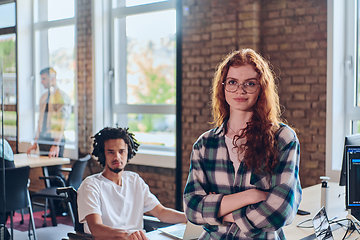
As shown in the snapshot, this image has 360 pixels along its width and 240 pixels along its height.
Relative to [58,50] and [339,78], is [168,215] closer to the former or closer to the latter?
[58,50]

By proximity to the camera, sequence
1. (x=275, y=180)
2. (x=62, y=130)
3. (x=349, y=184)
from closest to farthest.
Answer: (x=275, y=180) < (x=349, y=184) < (x=62, y=130)

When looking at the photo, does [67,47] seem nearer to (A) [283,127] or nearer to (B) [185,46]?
(B) [185,46]

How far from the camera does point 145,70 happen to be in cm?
403

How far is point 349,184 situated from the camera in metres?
2.06

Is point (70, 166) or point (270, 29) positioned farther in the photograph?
point (270, 29)

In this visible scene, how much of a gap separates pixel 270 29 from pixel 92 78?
5.90 ft

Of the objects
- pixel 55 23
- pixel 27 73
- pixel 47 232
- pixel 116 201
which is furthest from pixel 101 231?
pixel 55 23

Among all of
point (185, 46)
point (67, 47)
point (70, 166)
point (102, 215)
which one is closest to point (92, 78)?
point (67, 47)

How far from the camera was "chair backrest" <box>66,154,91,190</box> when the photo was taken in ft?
9.79

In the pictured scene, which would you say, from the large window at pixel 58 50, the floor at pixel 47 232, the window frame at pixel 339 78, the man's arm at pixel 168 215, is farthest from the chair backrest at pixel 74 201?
the window frame at pixel 339 78

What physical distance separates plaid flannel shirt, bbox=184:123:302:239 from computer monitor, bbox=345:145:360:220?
0.79m

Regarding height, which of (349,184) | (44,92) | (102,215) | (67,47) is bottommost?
(102,215)

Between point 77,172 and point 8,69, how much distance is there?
98 cm

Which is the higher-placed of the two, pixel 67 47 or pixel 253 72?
pixel 67 47
